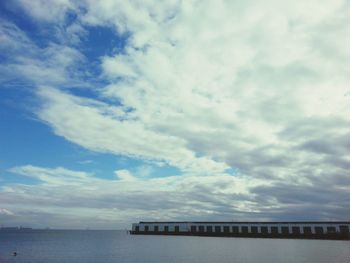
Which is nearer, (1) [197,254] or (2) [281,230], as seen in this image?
(1) [197,254]

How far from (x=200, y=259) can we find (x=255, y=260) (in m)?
11.2

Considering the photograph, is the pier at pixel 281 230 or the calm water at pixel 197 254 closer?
the calm water at pixel 197 254

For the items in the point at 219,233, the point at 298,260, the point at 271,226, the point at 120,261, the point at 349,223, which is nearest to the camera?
the point at 298,260

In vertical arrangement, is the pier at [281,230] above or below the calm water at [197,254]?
above

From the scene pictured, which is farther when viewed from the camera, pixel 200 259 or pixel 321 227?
pixel 321 227

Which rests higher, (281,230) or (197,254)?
(281,230)

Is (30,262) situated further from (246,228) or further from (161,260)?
(246,228)

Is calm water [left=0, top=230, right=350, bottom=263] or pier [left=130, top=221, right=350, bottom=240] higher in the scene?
pier [left=130, top=221, right=350, bottom=240]

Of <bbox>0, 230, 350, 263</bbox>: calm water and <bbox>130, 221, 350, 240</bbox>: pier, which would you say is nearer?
<bbox>0, 230, 350, 263</bbox>: calm water

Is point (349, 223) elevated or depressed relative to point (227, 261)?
elevated

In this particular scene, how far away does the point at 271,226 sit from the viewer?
570 ft

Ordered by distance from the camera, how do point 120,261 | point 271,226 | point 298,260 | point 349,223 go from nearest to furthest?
point 298,260
point 120,261
point 349,223
point 271,226

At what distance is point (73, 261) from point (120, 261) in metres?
10.0

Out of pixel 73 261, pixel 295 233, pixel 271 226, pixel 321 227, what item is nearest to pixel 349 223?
pixel 321 227
